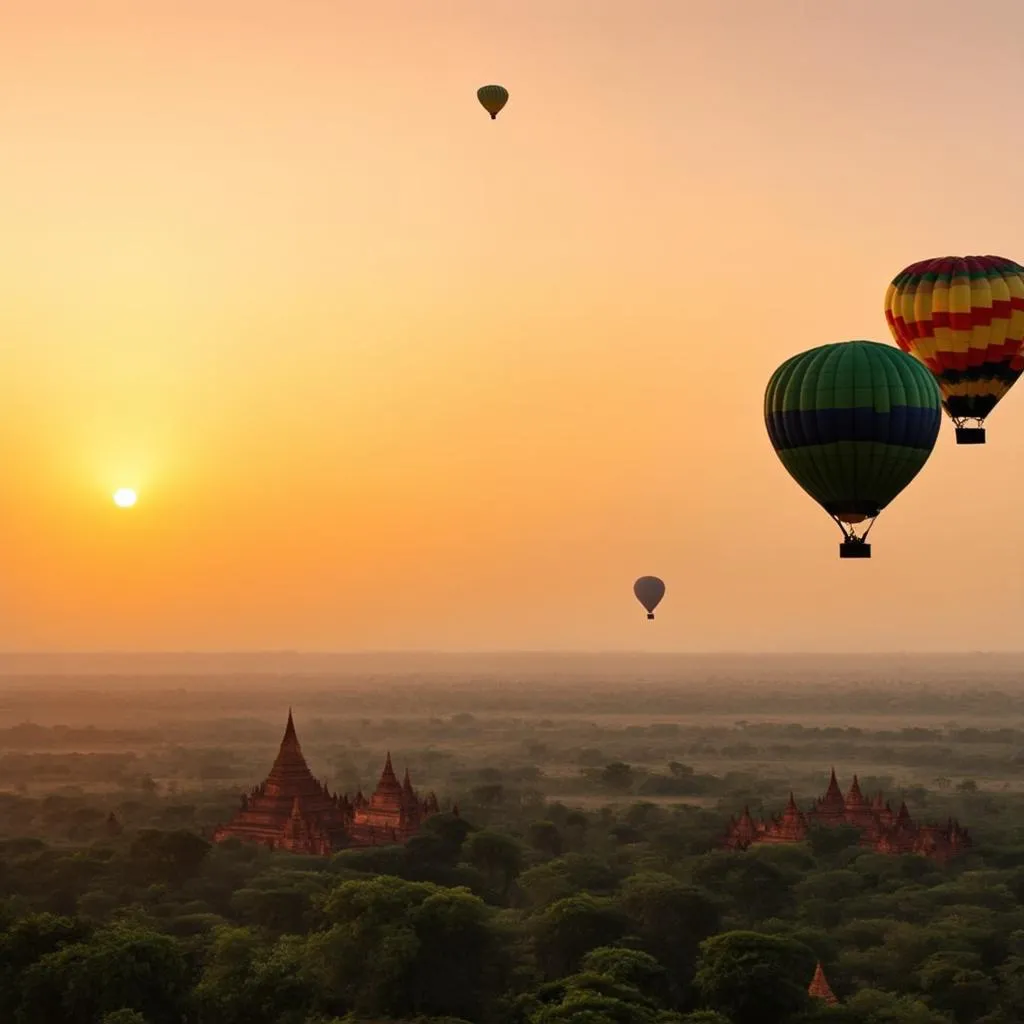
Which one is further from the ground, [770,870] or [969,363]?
[969,363]

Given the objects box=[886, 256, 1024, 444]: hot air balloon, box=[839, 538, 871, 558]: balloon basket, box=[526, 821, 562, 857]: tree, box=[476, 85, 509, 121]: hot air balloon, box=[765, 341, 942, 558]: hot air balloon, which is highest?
box=[476, 85, 509, 121]: hot air balloon

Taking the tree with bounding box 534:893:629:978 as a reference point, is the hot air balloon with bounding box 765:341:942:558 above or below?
above

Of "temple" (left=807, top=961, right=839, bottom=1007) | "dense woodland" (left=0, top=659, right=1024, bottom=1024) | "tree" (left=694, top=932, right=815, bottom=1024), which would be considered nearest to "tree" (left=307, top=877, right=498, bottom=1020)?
"dense woodland" (left=0, top=659, right=1024, bottom=1024)

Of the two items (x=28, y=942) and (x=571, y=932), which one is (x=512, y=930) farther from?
(x=28, y=942)

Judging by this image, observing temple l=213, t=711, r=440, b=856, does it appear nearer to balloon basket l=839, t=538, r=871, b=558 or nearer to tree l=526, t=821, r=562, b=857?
tree l=526, t=821, r=562, b=857

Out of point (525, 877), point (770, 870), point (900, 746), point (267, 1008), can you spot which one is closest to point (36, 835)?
point (525, 877)

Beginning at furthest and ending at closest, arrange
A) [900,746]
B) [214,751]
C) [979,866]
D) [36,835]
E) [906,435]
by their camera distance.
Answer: [900,746], [214,751], [36,835], [979,866], [906,435]

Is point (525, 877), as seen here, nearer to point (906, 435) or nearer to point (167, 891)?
point (167, 891)
